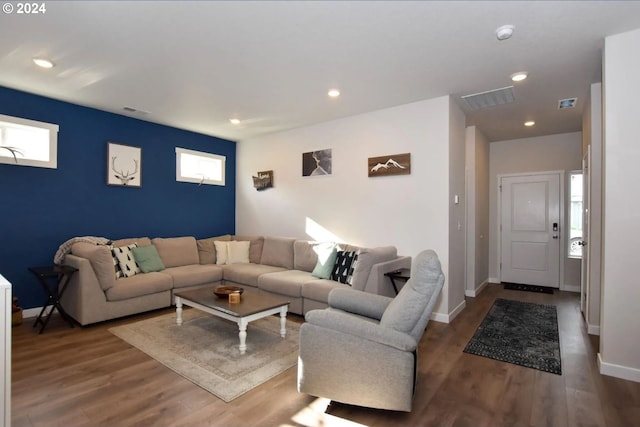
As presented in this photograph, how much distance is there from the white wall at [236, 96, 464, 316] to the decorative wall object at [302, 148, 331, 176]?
0.28 ft

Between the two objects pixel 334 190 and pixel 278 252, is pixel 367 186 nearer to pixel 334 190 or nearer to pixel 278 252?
pixel 334 190

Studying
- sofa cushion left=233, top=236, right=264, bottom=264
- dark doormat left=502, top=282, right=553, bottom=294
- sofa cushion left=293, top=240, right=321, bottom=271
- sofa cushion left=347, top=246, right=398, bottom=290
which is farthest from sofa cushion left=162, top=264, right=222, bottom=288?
dark doormat left=502, top=282, right=553, bottom=294

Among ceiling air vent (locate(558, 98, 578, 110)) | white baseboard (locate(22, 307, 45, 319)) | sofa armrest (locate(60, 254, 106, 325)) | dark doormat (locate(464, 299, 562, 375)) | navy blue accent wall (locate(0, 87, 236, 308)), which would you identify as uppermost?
ceiling air vent (locate(558, 98, 578, 110))

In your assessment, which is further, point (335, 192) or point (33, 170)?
point (335, 192)

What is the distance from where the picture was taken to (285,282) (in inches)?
156

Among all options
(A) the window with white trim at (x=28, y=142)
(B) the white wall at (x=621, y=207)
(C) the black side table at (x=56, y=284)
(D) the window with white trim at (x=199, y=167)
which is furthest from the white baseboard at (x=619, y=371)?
(A) the window with white trim at (x=28, y=142)

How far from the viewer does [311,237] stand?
16.6 ft

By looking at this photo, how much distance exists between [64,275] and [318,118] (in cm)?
371

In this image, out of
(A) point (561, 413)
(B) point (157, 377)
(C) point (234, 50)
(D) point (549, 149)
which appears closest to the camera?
(A) point (561, 413)

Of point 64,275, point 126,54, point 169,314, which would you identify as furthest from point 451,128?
point 64,275

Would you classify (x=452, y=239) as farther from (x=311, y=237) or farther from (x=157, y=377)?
(x=157, y=377)

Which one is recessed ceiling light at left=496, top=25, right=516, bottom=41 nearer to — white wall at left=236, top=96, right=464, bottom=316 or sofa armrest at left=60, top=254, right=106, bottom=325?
white wall at left=236, top=96, right=464, bottom=316

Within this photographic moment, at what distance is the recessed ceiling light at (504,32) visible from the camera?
234cm

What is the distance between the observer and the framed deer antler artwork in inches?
176
